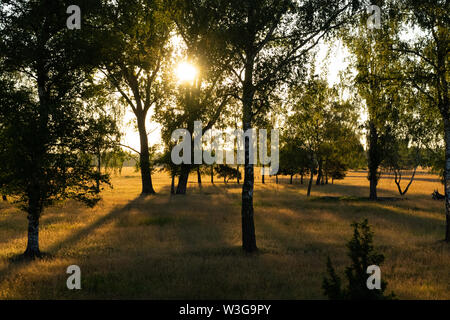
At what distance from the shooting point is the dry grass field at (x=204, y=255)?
30.4ft

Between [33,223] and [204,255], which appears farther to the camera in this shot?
[204,255]

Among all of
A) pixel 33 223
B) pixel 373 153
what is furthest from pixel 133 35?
pixel 373 153

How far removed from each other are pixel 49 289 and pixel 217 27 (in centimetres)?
1072

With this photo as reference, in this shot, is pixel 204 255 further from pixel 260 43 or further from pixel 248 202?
pixel 260 43

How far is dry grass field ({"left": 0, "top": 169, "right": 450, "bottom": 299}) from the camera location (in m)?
9.26

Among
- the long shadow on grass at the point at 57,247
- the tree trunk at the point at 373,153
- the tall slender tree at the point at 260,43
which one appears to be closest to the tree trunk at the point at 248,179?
the tall slender tree at the point at 260,43

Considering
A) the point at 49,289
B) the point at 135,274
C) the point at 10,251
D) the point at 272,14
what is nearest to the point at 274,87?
the point at 272,14

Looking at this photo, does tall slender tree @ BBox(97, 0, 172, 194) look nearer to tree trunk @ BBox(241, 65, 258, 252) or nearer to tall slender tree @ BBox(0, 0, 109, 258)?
tall slender tree @ BBox(0, 0, 109, 258)

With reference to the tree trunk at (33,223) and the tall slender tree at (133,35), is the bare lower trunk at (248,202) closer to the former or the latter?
the tall slender tree at (133,35)

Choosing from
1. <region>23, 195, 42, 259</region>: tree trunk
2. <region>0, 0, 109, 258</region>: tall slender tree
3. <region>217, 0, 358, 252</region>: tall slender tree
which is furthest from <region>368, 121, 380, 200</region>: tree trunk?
<region>23, 195, 42, 259</region>: tree trunk

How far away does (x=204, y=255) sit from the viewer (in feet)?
43.7

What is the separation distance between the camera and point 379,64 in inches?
705

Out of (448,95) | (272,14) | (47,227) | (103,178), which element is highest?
(272,14)
